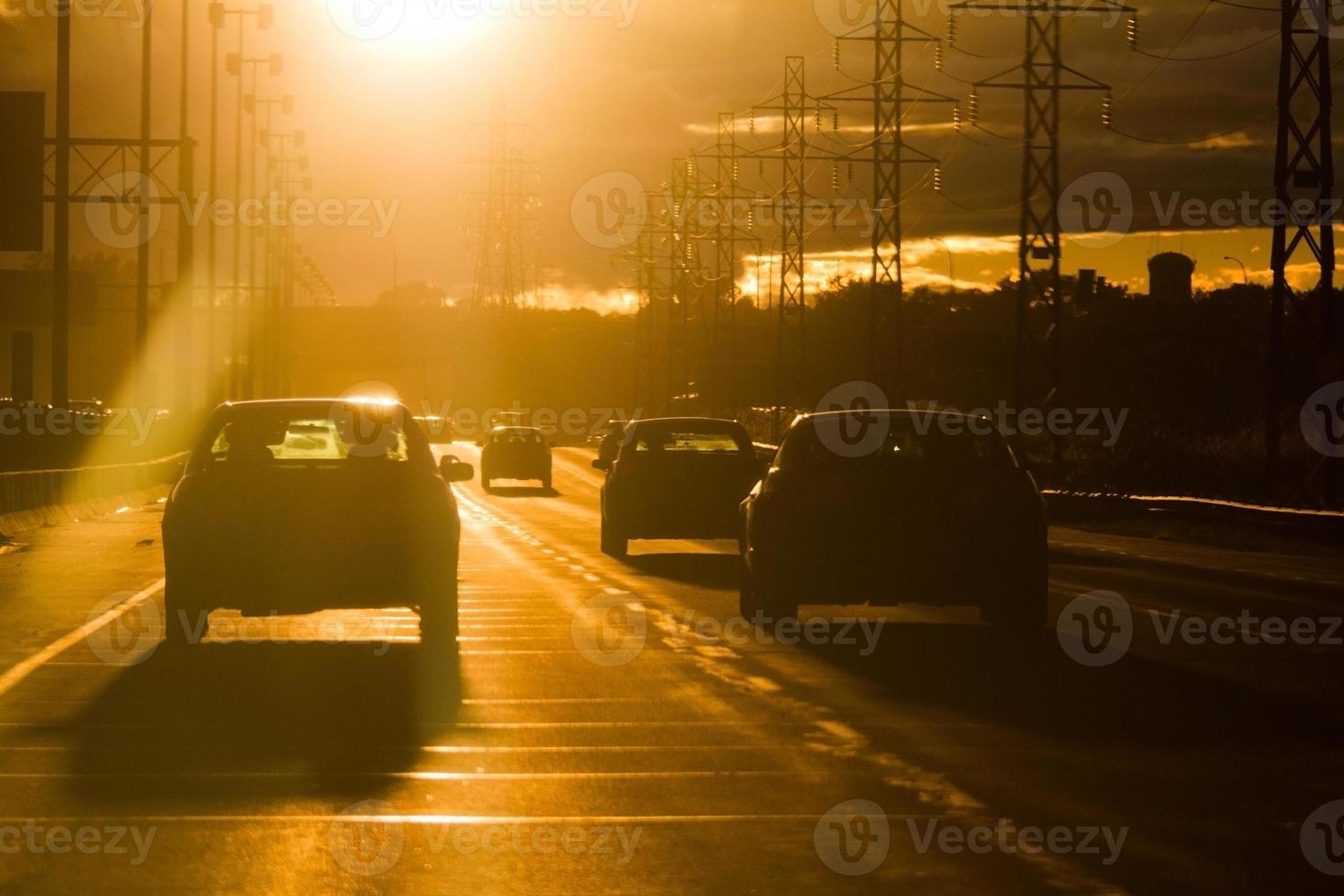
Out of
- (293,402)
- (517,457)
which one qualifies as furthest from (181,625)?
(517,457)

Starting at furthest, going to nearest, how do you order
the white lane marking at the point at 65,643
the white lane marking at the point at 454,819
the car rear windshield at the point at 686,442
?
the car rear windshield at the point at 686,442 → the white lane marking at the point at 65,643 → the white lane marking at the point at 454,819

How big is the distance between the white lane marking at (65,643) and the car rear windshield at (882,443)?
527cm

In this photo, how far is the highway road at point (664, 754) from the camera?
25.9 feet

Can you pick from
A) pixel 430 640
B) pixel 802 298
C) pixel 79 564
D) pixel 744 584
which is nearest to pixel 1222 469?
pixel 802 298

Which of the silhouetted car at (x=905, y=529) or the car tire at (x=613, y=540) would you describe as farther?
the car tire at (x=613, y=540)

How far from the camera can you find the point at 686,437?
28.4 meters

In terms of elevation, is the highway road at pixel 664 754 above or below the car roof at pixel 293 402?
below

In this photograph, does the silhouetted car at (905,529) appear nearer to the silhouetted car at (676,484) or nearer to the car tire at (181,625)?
the car tire at (181,625)

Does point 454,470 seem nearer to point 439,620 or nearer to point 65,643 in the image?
point 439,620

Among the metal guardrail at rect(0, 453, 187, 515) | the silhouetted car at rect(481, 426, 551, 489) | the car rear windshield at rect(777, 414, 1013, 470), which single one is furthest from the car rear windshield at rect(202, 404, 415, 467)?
the silhouetted car at rect(481, 426, 551, 489)

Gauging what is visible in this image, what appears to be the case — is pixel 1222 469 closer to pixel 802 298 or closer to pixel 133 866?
pixel 802 298

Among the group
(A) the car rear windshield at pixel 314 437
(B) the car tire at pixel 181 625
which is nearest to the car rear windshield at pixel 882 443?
(A) the car rear windshield at pixel 314 437

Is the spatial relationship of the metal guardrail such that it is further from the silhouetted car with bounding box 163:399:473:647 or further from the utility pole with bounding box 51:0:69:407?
the silhouetted car with bounding box 163:399:473:647

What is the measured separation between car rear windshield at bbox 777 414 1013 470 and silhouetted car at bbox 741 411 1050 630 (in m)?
0.02
